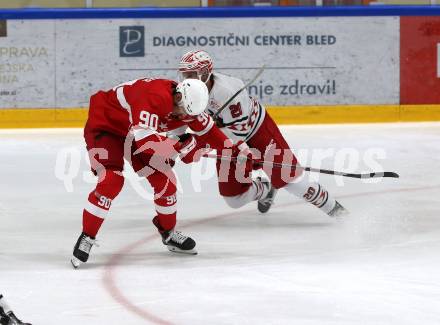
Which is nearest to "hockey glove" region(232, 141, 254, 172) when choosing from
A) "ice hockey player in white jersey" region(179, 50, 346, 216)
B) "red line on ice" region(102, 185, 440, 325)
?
"ice hockey player in white jersey" region(179, 50, 346, 216)

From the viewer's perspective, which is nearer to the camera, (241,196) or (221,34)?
(241,196)

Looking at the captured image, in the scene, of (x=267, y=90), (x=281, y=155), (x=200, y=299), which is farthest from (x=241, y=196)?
(x=267, y=90)

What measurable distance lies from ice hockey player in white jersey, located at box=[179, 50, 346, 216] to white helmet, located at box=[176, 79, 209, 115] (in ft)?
2.51

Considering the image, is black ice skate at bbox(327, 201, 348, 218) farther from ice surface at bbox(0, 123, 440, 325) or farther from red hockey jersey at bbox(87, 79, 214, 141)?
red hockey jersey at bbox(87, 79, 214, 141)

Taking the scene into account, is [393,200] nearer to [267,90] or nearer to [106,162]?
[106,162]

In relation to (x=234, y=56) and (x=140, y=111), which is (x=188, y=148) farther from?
(x=234, y=56)

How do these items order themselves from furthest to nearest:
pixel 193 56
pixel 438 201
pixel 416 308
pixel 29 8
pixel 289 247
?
pixel 29 8 → pixel 438 201 → pixel 193 56 → pixel 289 247 → pixel 416 308

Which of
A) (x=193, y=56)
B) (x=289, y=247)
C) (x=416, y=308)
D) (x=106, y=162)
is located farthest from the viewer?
(x=193, y=56)

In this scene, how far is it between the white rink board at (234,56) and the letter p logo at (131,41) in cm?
3

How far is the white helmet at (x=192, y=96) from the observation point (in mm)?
4242

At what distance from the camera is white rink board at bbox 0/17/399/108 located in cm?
890

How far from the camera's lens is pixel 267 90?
29.6 feet

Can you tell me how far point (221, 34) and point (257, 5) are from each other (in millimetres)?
411

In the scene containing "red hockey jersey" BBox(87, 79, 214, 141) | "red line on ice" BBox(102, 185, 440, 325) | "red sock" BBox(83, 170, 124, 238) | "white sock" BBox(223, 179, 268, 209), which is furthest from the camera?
"white sock" BBox(223, 179, 268, 209)
